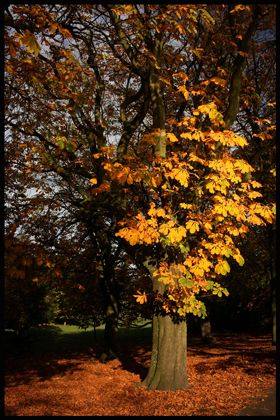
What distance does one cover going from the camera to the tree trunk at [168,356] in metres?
9.51

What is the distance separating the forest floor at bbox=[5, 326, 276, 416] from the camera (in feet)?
26.9

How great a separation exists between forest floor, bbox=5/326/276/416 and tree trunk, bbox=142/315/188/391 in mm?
232

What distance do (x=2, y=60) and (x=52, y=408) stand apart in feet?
23.5

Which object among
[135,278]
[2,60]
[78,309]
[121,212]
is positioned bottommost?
[78,309]

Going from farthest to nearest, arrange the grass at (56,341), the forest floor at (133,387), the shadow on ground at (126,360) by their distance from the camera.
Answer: the grass at (56,341)
the shadow on ground at (126,360)
the forest floor at (133,387)

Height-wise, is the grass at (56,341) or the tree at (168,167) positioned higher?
the tree at (168,167)

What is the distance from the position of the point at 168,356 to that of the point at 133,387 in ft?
4.32

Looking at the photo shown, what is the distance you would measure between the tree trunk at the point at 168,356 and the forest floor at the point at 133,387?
23cm

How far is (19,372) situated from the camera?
43.9 ft

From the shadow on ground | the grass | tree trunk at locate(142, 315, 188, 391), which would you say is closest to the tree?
tree trunk at locate(142, 315, 188, 391)

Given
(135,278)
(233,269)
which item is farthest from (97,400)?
(233,269)

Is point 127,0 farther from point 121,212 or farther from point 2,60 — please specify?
point 121,212

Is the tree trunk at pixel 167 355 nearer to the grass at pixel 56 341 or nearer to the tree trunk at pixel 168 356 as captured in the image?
the tree trunk at pixel 168 356

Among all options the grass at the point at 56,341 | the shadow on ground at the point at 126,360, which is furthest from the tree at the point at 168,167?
the grass at the point at 56,341
